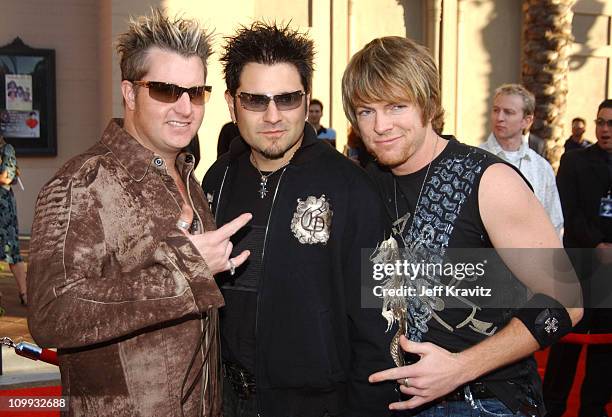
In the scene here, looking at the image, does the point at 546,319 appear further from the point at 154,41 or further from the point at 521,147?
the point at 521,147

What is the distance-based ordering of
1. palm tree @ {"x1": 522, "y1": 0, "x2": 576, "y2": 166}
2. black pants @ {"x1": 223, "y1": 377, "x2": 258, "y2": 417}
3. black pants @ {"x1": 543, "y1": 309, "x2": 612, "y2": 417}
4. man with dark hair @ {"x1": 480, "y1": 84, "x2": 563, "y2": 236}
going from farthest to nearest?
palm tree @ {"x1": 522, "y1": 0, "x2": 576, "y2": 166} < man with dark hair @ {"x1": 480, "y1": 84, "x2": 563, "y2": 236} < black pants @ {"x1": 543, "y1": 309, "x2": 612, "y2": 417} < black pants @ {"x1": 223, "y1": 377, "x2": 258, "y2": 417}

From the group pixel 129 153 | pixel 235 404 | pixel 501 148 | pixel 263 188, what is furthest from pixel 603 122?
pixel 129 153

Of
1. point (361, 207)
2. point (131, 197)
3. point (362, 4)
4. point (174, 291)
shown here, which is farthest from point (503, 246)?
point (362, 4)

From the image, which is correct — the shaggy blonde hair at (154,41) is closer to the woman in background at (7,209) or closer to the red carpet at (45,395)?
the red carpet at (45,395)

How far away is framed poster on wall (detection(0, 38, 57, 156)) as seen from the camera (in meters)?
11.1

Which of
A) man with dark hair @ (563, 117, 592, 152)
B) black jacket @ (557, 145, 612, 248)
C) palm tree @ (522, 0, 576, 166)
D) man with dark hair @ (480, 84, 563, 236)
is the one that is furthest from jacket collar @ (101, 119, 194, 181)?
man with dark hair @ (563, 117, 592, 152)

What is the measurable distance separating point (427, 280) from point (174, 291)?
0.82m

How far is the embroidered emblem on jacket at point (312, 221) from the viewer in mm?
2299

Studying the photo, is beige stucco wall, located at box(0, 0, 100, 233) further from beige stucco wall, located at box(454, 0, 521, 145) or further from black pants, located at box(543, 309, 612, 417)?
black pants, located at box(543, 309, 612, 417)

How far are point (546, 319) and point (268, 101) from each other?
1.16 meters

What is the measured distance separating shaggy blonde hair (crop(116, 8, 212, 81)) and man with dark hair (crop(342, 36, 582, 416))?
0.54 metres

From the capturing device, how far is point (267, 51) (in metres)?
2.46

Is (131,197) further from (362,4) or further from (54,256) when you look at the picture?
(362,4)

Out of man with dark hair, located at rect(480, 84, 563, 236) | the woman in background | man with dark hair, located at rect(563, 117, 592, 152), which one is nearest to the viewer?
man with dark hair, located at rect(480, 84, 563, 236)
